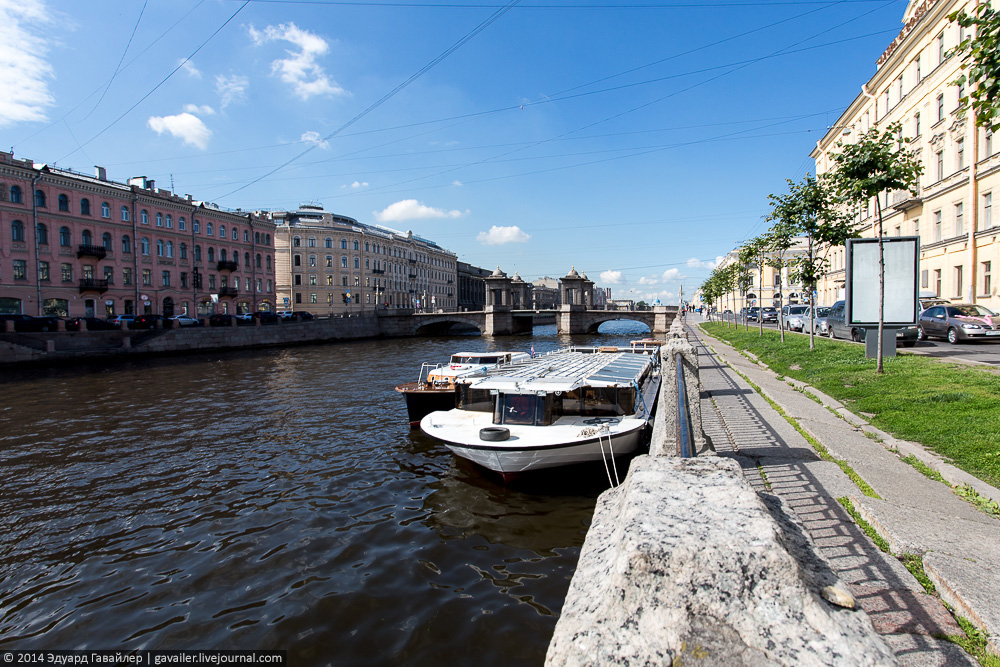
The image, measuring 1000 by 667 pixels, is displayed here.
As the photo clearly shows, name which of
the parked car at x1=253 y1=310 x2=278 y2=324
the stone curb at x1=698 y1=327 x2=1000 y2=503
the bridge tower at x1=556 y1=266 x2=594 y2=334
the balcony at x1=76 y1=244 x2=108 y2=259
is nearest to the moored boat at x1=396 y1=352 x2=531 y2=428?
the stone curb at x1=698 y1=327 x2=1000 y2=503

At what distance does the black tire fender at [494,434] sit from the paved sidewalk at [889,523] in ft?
12.4

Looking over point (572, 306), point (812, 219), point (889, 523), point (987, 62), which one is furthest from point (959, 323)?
point (572, 306)

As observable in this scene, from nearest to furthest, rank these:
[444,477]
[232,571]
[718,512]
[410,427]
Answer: [718,512], [232,571], [444,477], [410,427]

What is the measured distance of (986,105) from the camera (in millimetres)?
4801

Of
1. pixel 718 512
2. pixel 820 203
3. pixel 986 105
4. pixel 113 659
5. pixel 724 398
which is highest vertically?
pixel 820 203

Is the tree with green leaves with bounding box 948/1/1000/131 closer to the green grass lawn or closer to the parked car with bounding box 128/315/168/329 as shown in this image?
the green grass lawn

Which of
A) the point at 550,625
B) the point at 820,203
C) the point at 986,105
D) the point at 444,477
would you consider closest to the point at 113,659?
the point at 550,625

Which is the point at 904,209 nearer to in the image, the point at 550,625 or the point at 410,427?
the point at 410,427

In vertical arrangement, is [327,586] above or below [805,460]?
below

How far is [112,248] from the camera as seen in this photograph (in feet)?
148

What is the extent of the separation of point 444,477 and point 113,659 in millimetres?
6417

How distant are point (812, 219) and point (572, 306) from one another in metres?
54.6

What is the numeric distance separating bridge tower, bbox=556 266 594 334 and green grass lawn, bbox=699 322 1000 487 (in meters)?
57.1

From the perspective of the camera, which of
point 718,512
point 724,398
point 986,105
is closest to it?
point 718,512
